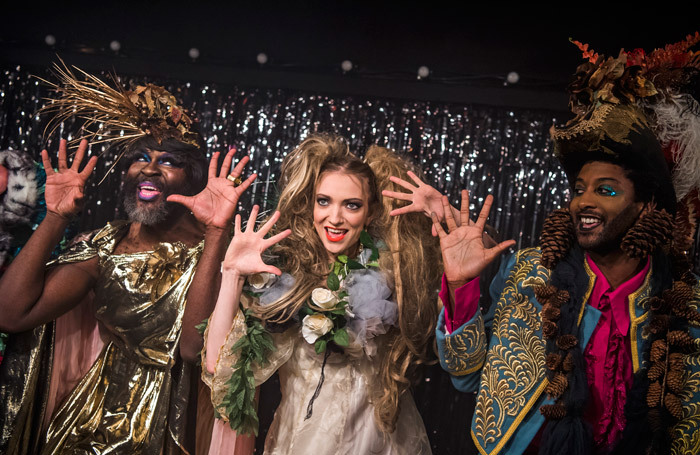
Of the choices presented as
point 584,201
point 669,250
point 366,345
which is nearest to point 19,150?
point 366,345

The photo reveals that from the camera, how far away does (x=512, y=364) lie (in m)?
2.61

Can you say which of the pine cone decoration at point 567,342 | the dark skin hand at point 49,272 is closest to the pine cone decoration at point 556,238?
the pine cone decoration at point 567,342

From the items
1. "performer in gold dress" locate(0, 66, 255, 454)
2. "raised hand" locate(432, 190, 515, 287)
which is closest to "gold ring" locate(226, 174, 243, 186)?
"performer in gold dress" locate(0, 66, 255, 454)

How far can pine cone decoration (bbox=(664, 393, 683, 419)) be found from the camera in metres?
2.40

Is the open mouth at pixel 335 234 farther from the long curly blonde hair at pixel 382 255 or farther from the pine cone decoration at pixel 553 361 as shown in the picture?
the pine cone decoration at pixel 553 361

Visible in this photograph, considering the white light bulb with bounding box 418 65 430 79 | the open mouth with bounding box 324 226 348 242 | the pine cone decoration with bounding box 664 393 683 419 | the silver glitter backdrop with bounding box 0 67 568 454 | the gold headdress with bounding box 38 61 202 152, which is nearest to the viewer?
the pine cone decoration with bounding box 664 393 683 419

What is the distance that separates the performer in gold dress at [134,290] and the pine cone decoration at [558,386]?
1.50 m

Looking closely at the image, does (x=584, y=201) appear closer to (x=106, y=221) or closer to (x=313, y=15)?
(x=313, y=15)

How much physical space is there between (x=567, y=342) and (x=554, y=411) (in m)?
0.25

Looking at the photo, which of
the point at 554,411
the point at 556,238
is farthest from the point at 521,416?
the point at 556,238

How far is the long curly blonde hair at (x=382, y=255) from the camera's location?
2.81 m

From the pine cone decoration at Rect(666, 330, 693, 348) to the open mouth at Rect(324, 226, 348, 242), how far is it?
1325 millimetres

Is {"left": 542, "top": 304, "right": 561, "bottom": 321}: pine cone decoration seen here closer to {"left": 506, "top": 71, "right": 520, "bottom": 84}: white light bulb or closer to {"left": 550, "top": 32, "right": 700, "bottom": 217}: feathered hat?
{"left": 550, "top": 32, "right": 700, "bottom": 217}: feathered hat

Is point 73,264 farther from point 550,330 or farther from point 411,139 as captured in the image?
point 550,330
